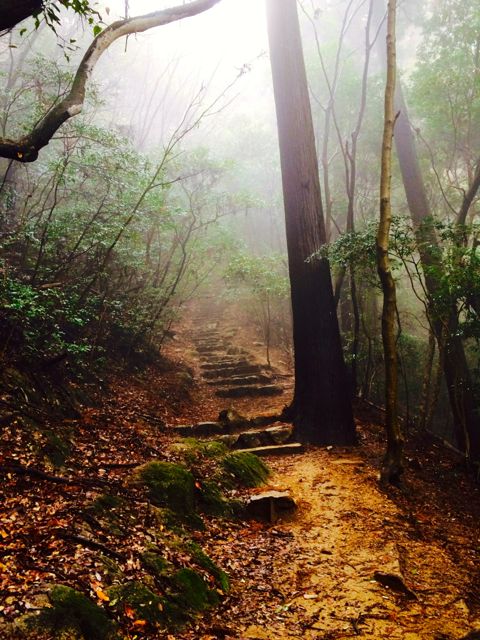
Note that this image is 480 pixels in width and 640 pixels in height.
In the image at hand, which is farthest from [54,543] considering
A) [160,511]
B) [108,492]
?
[160,511]

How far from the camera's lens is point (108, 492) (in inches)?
153

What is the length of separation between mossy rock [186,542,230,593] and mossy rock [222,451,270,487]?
170 centimetres

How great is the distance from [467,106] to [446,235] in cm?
697

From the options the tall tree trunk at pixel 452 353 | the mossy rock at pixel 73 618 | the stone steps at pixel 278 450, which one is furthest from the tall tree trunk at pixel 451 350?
the mossy rock at pixel 73 618

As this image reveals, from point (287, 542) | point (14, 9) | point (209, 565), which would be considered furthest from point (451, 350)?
point (14, 9)

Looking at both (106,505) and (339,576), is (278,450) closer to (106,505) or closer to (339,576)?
(339,576)

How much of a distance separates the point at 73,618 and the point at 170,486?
2.04 meters

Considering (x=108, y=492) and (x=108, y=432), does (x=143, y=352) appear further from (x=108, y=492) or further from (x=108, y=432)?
(x=108, y=492)

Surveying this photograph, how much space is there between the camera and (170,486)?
4371 mm

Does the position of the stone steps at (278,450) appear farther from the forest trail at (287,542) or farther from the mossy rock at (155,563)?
the mossy rock at (155,563)

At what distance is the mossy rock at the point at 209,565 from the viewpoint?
134 inches

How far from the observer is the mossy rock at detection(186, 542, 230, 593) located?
11.1ft

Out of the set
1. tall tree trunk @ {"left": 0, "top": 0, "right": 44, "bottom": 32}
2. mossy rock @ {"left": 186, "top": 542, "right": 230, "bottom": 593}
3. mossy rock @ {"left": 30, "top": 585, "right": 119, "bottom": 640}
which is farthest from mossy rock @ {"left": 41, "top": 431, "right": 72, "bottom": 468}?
tall tree trunk @ {"left": 0, "top": 0, "right": 44, "bottom": 32}

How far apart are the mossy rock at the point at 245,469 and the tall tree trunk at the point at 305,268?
4.73 ft
